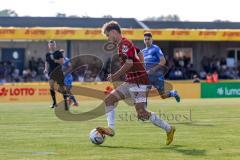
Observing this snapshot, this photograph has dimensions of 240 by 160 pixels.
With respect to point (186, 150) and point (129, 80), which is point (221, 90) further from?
point (186, 150)

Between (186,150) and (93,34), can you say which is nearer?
(186,150)

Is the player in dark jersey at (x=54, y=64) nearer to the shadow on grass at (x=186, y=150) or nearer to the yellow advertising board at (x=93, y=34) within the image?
the shadow on grass at (x=186, y=150)

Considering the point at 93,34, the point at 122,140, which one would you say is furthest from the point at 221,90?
the point at 122,140

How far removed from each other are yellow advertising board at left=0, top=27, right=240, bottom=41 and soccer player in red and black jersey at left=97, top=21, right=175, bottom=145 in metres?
31.9

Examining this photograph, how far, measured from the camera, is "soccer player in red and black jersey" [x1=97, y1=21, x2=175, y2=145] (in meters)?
12.1

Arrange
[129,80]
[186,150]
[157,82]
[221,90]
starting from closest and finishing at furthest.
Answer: [186,150] → [129,80] → [157,82] → [221,90]

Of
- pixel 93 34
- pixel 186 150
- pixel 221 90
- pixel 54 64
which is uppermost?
pixel 186 150

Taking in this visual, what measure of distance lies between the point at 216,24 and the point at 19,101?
28.0m

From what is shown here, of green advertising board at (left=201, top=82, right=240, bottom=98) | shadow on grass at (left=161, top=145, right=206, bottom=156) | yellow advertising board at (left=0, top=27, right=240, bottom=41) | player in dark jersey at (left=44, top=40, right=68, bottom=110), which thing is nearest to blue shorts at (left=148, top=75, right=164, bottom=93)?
player in dark jersey at (left=44, top=40, right=68, bottom=110)

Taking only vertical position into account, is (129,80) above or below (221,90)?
above

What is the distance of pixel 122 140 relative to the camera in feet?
43.8

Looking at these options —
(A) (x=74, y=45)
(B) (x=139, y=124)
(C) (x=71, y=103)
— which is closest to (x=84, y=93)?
(C) (x=71, y=103)

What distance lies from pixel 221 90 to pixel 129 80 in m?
26.0

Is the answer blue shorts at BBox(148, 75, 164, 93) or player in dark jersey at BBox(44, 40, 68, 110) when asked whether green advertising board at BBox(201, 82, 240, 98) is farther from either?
blue shorts at BBox(148, 75, 164, 93)
